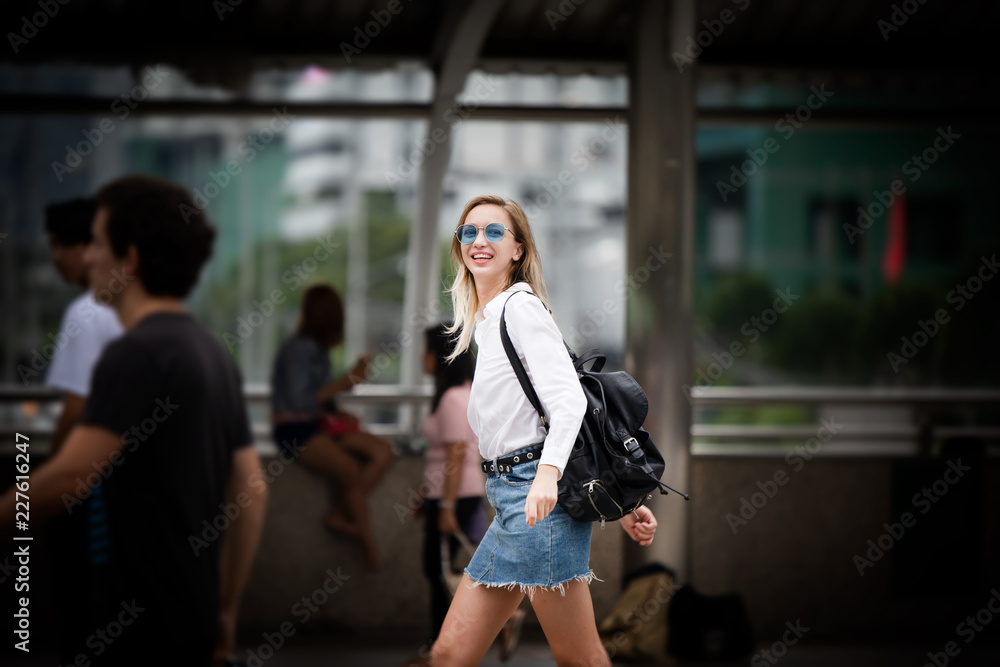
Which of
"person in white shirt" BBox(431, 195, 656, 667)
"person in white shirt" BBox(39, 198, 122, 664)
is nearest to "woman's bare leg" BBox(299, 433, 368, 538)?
"person in white shirt" BBox(39, 198, 122, 664)

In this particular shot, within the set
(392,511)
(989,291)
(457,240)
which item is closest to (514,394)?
(457,240)

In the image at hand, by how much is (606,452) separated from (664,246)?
2657 mm

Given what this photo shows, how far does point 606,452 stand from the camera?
8.76 ft

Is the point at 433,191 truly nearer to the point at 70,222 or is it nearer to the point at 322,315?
the point at 322,315

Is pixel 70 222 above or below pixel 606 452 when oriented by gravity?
above

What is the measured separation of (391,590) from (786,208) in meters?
32.0

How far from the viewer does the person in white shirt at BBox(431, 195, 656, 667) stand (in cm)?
262

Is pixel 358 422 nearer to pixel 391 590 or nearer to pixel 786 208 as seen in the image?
pixel 391 590

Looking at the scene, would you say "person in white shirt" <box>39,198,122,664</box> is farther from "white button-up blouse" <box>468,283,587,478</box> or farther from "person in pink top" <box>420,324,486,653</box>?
"person in pink top" <box>420,324,486,653</box>

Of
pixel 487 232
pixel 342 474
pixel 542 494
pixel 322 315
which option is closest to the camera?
pixel 542 494

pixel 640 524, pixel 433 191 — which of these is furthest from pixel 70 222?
pixel 433 191

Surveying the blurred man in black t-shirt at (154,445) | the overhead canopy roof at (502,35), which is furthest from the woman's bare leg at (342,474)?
the blurred man in black t-shirt at (154,445)

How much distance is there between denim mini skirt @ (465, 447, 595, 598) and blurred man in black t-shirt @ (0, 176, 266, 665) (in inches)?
31.0

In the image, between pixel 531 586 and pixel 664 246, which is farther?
pixel 664 246
